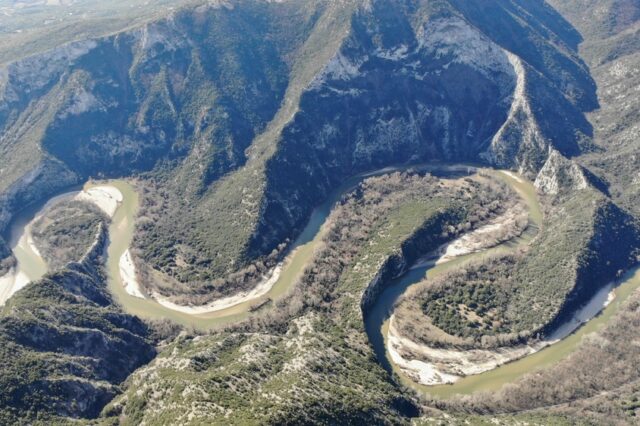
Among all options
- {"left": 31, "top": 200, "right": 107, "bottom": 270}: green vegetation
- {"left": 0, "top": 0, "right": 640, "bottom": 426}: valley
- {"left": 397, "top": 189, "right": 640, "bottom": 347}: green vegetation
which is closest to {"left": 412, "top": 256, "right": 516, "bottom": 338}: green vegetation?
{"left": 397, "top": 189, "right": 640, "bottom": 347}: green vegetation

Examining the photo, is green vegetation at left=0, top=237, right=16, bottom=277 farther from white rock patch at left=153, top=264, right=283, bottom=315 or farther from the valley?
white rock patch at left=153, top=264, right=283, bottom=315

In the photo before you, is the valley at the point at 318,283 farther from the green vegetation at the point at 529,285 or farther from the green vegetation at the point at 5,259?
the green vegetation at the point at 529,285

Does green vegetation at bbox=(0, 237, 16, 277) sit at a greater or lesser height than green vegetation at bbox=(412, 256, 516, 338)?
lesser

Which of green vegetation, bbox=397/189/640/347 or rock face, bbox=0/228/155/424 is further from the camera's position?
green vegetation, bbox=397/189/640/347

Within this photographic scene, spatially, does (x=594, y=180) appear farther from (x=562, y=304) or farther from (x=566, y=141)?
(x=562, y=304)

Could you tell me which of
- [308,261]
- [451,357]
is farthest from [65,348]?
[451,357]

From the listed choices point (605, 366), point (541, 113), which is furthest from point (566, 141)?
point (605, 366)

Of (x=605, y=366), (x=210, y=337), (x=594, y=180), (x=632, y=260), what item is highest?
(x=594, y=180)

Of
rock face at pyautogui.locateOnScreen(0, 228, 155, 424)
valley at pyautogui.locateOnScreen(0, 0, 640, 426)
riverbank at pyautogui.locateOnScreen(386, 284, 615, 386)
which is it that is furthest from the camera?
riverbank at pyautogui.locateOnScreen(386, 284, 615, 386)

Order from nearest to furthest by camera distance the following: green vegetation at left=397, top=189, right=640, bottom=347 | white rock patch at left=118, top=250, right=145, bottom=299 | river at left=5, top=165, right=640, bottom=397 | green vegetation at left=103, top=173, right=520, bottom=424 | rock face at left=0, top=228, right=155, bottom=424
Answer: green vegetation at left=103, top=173, right=520, bottom=424 < rock face at left=0, top=228, right=155, bottom=424 < river at left=5, top=165, right=640, bottom=397 < green vegetation at left=397, top=189, right=640, bottom=347 < white rock patch at left=118, top=250, right=145, bottom=299
